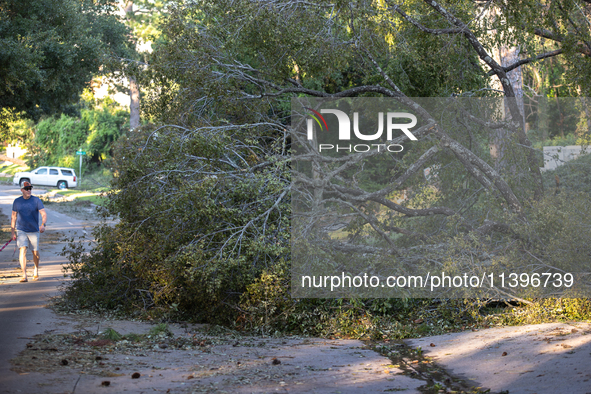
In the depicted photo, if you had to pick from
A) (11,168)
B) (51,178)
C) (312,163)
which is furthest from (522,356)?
(11,168)

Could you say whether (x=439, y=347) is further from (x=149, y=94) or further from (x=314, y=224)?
(x=149, y=94)

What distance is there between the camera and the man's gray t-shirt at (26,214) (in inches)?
394

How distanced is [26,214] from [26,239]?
18.3 inches

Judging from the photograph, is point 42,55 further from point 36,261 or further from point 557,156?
point 557,156

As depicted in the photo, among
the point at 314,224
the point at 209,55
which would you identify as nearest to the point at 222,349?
the point at 314,224

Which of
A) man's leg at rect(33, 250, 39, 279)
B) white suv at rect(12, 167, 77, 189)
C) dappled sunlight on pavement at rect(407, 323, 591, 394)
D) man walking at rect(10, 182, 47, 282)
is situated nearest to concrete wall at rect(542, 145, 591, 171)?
dappled sunlight on pavement at rect(407, 323, 591, 394)

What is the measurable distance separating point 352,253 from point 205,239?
8.83ft

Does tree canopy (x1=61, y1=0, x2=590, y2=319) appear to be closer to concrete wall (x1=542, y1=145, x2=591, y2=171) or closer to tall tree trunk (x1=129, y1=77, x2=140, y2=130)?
concrete wall (x1=542, y1=145, x2=591, y2=171)

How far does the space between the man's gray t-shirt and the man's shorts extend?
73 millimetres

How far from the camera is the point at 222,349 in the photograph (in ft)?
23.0

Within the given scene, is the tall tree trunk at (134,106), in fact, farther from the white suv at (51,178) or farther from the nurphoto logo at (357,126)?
the nurphoto logo at (357,126)

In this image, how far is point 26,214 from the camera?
10031mm

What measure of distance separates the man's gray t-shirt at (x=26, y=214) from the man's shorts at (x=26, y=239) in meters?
0.07

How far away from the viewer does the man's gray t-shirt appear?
10016 mm
